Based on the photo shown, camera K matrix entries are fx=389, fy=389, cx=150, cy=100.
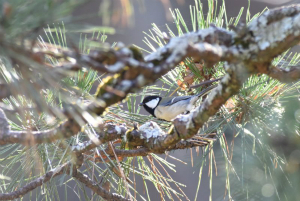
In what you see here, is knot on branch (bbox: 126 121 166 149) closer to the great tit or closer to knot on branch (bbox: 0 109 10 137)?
knot on branch (bbox: 0 109 10 137)

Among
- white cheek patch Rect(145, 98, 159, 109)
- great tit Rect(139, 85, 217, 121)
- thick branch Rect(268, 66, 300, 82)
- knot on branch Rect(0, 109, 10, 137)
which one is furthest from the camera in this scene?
white cheek patch Rect(145, 98, 159, 109)

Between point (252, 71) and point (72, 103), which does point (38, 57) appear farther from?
point (252, 71)

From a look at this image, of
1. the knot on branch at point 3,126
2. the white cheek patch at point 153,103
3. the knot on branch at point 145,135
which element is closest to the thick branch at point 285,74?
the knot on branch at point 145,135

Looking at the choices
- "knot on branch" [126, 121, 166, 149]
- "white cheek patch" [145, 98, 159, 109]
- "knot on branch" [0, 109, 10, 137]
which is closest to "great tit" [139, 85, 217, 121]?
"white cheek patch" [145, 98, 159, 109]

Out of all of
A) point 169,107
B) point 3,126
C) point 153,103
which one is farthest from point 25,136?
point 153,103

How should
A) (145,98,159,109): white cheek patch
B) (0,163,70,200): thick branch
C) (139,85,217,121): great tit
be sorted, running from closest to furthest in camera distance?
(0,163,70,200): thick branch, (139,85,217,121): great tit, (145,98,159,109): white cheek patch

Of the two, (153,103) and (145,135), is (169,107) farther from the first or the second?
(145,135)

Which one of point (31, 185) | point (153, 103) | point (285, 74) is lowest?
point (153, 103)

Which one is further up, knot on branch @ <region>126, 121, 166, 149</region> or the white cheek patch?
knot on branch @ <region>126, 121, 166, 149</region>

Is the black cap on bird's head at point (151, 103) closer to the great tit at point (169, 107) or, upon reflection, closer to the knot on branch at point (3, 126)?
the great tit at point (169, 107)

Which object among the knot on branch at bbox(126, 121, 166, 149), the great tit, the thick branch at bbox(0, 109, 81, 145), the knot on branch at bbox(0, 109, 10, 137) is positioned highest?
the knot on branch at bbox(0, 109, 10, 137)

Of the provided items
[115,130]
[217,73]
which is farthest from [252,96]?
[115,130]

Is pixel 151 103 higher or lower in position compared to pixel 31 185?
lower

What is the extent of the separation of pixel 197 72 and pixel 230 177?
0.22 meters
